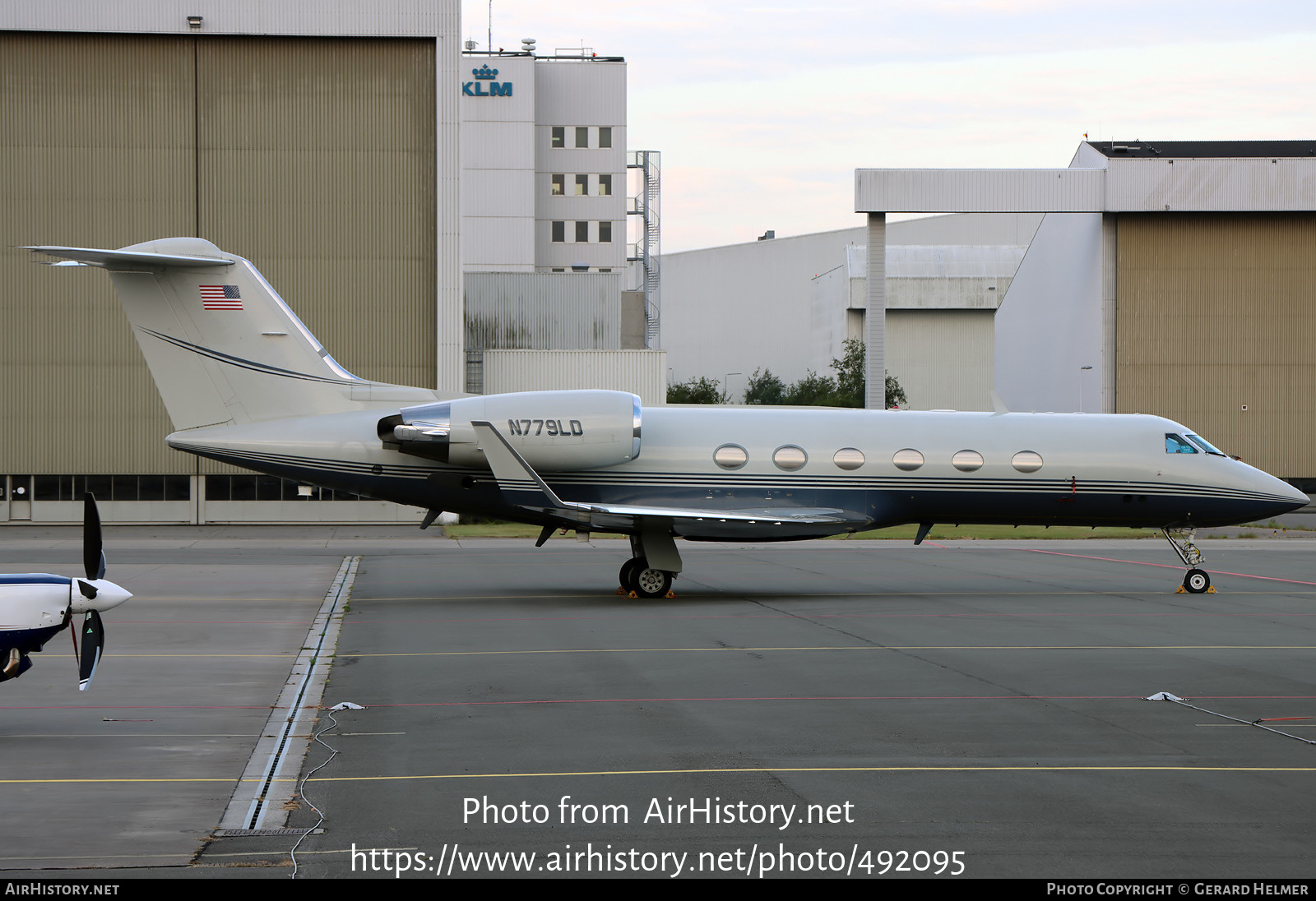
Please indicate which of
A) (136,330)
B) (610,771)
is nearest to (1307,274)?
(136,330)

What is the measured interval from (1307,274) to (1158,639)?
4228 centimetres

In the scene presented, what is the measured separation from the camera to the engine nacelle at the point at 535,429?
20.1m

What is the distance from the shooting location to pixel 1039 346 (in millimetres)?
59406

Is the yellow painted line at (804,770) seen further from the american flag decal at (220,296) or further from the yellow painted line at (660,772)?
the american flag decal at (220,296)

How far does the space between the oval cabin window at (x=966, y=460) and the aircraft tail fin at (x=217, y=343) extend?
33.4ft

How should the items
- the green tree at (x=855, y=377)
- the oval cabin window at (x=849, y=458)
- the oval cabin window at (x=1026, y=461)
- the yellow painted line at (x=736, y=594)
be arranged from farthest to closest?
the green tree at (x=855, y=377)
the oval cabin window at (x=1026, y=461)
the oval cabin window at (x=849, y=458)
the yellow painted line at (x=736, y=594)

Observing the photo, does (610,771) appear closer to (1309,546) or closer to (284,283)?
(1309,546)

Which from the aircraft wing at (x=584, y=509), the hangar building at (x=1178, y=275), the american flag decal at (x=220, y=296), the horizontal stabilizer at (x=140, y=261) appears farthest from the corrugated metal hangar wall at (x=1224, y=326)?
the horizontal stabilizer at (x=140, y=261)

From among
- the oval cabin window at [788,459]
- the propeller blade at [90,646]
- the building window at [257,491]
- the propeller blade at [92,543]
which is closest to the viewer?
the propeller blade at [90,646]

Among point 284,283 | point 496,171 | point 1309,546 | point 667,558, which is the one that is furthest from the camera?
point 496,171

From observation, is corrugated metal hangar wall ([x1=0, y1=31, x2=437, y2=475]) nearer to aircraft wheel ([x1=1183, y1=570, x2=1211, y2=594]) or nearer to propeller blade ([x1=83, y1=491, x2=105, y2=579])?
aircraft wheel ([x1=1183, y1=570, x2=1211, y2=594])

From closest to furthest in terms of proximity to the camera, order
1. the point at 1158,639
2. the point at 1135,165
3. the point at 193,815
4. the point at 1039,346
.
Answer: the point at 193,815 < the point at 1158,639 < the point at 1135,165 < the point at 1039,346

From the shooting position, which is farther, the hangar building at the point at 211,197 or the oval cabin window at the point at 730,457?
the hangar building at the point at 211,197

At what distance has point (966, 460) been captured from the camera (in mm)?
21500
